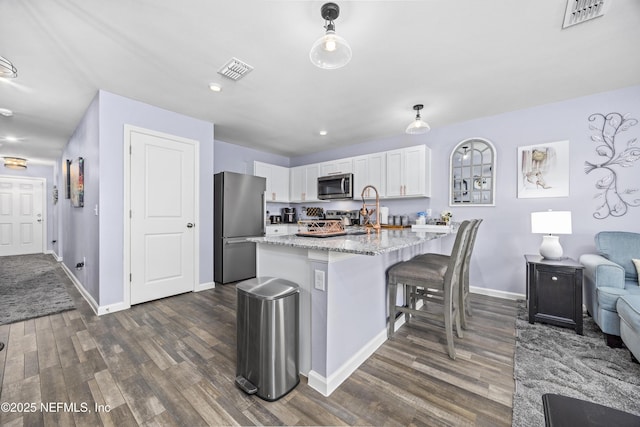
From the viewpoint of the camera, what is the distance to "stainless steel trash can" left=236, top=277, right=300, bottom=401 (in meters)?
1.53

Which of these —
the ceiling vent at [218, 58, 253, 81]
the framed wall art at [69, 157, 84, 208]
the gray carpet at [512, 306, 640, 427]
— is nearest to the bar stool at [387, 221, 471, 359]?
the gray carpet at [512, 306, 640, 427]

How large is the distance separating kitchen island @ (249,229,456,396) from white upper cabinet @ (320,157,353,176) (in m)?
2.98

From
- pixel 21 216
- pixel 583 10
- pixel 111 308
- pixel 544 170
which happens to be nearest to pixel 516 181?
pixel 544 170

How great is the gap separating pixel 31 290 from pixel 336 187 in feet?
16.0

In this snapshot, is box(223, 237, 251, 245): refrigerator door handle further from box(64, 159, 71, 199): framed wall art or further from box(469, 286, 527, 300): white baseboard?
box(469, 286, 527, 300): white baseboard

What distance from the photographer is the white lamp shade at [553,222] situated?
104 inches

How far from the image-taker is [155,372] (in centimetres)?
180

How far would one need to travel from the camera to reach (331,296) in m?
1.61

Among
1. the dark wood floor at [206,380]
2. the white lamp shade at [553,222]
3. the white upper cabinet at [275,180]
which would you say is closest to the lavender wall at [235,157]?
the white upper cabinet at [275,180]

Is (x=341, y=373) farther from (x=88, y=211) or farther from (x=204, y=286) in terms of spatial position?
(x=88, y=211)

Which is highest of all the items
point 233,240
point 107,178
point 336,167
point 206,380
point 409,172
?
point 336,167

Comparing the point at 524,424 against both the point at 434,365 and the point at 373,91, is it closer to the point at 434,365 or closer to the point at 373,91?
the point at 434,365

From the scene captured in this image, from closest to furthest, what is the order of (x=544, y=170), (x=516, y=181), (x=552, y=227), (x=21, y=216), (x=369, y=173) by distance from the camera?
(x=552, y=227) → (x=544, y=170) → (x=516, y=181) → (x=369, y=173) → (x=21, y=216)

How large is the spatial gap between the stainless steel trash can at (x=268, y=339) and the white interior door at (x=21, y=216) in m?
8.97
